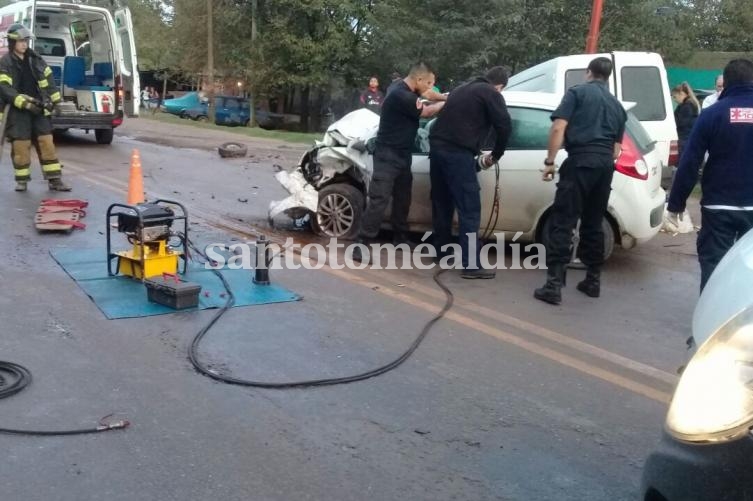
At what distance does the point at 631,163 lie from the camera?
7.13 meters

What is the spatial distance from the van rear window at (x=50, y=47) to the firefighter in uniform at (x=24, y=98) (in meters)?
7.27

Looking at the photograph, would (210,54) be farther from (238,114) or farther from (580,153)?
(580,153)

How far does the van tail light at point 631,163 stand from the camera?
712 centimetres

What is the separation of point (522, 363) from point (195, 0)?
29.7 m

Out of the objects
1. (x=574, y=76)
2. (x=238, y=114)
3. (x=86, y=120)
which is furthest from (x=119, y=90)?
(x=238, y=114)

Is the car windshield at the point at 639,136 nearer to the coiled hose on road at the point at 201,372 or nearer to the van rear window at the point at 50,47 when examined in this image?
the coiled hose on road at the point at 201,372

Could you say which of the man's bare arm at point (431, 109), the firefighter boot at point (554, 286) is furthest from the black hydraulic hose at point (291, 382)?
the man's bare arm at point (431, 109)

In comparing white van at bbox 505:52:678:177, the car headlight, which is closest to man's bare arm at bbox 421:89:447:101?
white van at bbox 505:52:678:177

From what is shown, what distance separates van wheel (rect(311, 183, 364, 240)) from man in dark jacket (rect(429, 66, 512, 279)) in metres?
1.35

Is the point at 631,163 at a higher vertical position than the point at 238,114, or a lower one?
higher

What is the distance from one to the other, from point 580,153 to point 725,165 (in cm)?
120

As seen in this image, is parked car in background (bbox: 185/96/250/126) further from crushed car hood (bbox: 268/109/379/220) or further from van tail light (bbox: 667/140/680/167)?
crushed car hood (bbox: 268/109/379/220)

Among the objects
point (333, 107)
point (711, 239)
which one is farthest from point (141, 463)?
point (333, 107)

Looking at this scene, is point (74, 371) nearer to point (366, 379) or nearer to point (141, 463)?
point (141, 463)
